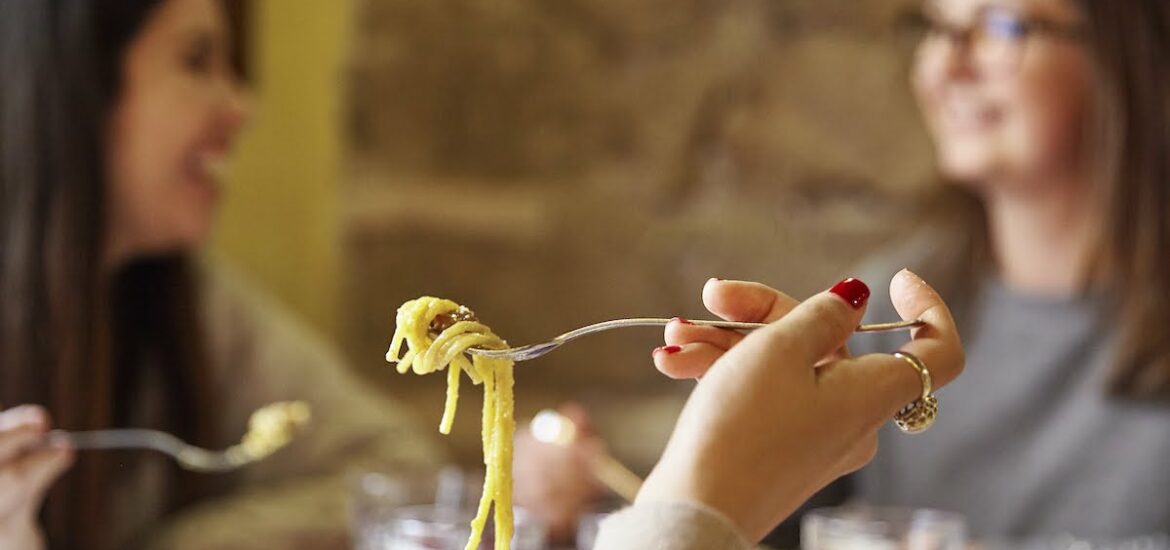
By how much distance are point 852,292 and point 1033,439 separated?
47.7 inches

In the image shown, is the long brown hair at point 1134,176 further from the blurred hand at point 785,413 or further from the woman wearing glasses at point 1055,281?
the blurred hand at point 785,413

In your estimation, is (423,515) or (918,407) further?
(423,515)

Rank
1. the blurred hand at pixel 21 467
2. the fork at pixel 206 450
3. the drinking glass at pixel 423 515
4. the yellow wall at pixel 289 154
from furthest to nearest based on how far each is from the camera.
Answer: the yellow wall at pixel 289 154
the fork at pixel 206 450
the drinking glass at pixel 423 515
the blurred hand at pixel 21 467

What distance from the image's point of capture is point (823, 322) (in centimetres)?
55

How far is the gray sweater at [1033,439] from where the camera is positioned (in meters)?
1.61

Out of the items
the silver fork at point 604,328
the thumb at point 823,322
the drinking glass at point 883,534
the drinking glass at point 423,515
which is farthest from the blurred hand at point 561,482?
the thumb at point 823,322

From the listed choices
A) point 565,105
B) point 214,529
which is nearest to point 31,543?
point 214,529

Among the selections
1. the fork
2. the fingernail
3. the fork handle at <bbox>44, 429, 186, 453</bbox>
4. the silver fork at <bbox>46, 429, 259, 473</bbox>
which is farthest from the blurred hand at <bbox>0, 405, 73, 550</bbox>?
the fingernail

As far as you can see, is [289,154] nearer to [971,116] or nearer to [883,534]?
[971,116]

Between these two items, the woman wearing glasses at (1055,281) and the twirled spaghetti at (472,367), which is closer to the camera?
the twirled spaghetti at (472,367)

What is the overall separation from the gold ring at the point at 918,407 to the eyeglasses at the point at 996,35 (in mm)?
1150

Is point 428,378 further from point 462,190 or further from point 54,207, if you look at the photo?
point 54,207

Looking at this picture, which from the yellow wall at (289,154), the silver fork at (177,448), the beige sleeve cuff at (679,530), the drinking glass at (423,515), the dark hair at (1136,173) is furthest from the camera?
the yellow wall at (289,154)

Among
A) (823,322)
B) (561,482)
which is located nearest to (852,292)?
(823,322)
